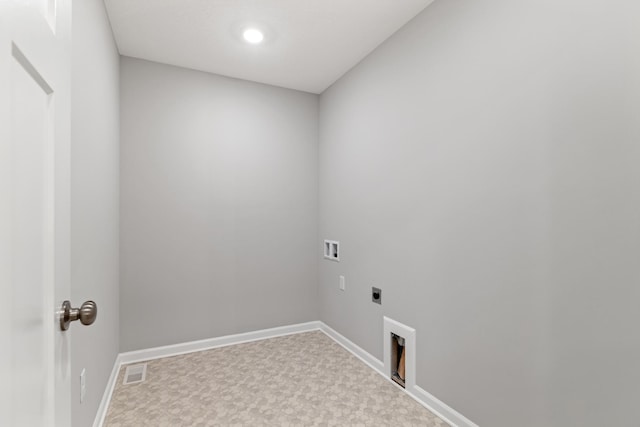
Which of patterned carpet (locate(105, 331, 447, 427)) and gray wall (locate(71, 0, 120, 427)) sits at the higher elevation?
gray wall (locate(71, 0, 120, 427))

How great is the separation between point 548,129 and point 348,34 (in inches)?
61.6

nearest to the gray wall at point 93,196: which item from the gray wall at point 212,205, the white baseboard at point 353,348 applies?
the gray wall at point 212,205

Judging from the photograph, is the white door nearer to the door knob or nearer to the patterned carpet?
the door knob

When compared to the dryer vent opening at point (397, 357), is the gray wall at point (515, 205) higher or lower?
higher

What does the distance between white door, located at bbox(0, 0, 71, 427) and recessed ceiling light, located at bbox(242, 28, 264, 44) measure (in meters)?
1.70

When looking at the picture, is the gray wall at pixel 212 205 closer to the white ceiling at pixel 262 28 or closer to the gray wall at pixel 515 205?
the white ceiling at pixel 262 28

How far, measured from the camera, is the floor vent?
7.84ft

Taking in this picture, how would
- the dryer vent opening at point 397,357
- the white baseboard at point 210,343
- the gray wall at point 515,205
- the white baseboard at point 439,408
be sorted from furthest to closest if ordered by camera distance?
the white baseboard at point 210,343 < the dryer vent opening at point 397,357 < the white baseboard at point 439,408 < the gray wall at point 515,205

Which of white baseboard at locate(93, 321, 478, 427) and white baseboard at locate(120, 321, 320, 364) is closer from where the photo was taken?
white baseboard at locate(93, 321, 478, 427)

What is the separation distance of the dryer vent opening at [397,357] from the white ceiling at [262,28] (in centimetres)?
221

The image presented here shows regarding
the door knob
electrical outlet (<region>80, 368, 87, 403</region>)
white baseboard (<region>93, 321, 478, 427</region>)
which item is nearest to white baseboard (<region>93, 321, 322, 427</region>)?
white baseboard (<region>93, 321, 478, 427</region>)

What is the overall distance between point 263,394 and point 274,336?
1.02 metres

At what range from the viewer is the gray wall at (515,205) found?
1.24 meters

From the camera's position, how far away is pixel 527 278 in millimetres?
1526
